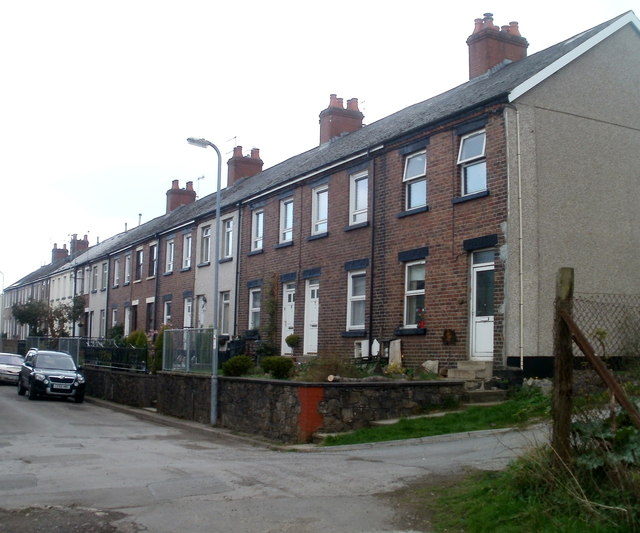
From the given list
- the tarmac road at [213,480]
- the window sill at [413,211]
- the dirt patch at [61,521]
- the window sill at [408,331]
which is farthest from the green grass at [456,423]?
the dirt patch at [61,521]

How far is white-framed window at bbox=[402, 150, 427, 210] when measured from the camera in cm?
1956

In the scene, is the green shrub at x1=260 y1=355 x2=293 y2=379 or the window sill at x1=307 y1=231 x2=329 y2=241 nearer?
the green shrub at x1=260 y1=355 x2=293 y2=379

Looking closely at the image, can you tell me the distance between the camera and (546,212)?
1706 cm

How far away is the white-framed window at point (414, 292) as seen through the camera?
1919 centimetres

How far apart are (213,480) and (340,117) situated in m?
20.4

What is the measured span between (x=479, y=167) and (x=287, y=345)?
9.37 metres

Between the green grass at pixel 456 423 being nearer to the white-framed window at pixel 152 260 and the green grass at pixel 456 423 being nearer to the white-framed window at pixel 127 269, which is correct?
the white-framed window at pixel 152 260

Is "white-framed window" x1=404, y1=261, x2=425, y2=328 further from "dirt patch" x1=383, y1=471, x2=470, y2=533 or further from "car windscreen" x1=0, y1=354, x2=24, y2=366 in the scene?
"car windscreen" x1=0, y1=354, x2=24, y2=366

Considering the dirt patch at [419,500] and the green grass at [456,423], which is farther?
the green grass at [456,423]

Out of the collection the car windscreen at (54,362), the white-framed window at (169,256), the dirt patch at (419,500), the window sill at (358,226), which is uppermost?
the white-framed window at (169,256)

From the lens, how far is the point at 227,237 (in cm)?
3019

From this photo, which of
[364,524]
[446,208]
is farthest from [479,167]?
[364,524]

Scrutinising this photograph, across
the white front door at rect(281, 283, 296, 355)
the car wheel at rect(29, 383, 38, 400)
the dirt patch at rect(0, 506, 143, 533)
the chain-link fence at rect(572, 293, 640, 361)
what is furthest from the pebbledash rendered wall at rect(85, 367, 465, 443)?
the car wheel at rect(29, 383, 38, 400)

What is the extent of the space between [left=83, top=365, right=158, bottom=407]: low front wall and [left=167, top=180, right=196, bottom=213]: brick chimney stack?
14137 millimetres
